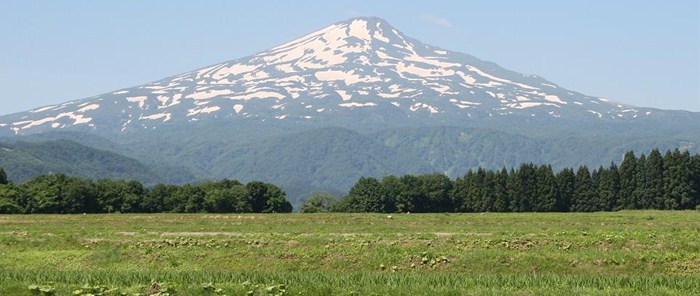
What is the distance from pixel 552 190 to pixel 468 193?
1259 centimetres

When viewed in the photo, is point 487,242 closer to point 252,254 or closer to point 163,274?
point 252,254

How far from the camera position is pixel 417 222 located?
63594mm

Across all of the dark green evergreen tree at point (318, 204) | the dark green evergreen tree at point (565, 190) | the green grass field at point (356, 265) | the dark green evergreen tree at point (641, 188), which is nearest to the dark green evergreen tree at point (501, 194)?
the dark green evergreen tree at point (565, 190)

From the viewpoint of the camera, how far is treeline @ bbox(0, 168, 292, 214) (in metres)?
106

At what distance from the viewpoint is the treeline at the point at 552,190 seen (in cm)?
13075

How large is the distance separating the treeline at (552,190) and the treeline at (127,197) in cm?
1559

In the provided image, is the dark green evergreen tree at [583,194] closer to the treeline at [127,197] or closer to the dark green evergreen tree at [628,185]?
the dark green evergreen tree at [628,185]

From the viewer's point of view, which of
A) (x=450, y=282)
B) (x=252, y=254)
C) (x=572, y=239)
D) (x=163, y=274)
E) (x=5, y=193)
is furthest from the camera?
(x=5, y=193)

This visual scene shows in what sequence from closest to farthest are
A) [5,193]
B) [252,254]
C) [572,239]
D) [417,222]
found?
[252,254] → [572,239] → [417,222] → [5,193]

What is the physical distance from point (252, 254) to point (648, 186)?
108m

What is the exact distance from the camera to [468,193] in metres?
140

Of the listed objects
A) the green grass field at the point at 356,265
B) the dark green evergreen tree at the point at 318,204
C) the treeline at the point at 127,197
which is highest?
the treeline at the point at 127,197

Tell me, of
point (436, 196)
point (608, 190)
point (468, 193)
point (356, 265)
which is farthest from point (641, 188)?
point (356, 265)

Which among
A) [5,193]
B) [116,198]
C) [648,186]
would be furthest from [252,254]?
[648,186]
